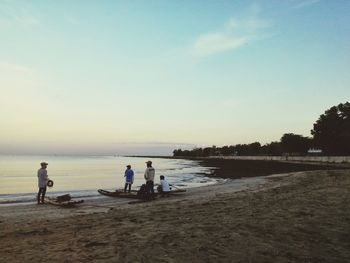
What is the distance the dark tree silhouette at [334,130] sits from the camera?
8909 centimetres

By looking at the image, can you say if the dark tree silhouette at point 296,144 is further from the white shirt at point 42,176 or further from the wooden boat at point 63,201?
the white shirt at point 42,176

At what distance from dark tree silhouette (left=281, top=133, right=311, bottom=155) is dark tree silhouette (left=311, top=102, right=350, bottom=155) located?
115 ft

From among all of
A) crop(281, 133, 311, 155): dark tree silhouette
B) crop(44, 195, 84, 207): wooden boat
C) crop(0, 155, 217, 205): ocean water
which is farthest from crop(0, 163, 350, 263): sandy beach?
crop(281, 133, 311, 155): dark tree silhouette

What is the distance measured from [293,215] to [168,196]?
1193 centimetres

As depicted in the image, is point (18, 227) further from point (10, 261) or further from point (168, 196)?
point (168, 196)

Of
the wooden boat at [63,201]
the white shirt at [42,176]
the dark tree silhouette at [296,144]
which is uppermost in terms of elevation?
the dark tree silhouette at [296,144]

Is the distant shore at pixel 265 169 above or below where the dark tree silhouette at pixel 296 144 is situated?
below

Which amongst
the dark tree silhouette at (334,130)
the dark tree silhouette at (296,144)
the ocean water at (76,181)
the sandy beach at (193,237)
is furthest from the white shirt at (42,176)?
the dark tree silhouette at (296,144)

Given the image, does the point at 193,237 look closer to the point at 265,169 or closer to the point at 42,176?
the point at 42,176

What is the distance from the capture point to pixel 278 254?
710 cm

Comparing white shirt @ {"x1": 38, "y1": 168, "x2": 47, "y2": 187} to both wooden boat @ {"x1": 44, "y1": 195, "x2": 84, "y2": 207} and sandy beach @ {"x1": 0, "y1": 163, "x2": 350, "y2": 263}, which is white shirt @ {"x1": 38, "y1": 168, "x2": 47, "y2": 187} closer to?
wooden boat @ {"x1": 44, "y1": 195, "x2": 84, "y2": 207}

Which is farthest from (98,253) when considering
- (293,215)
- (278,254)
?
(293,215)

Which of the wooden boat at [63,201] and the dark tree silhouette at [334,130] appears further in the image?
the dark tree silhouette at [334,130]

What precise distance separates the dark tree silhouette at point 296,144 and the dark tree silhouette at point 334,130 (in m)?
35.2
